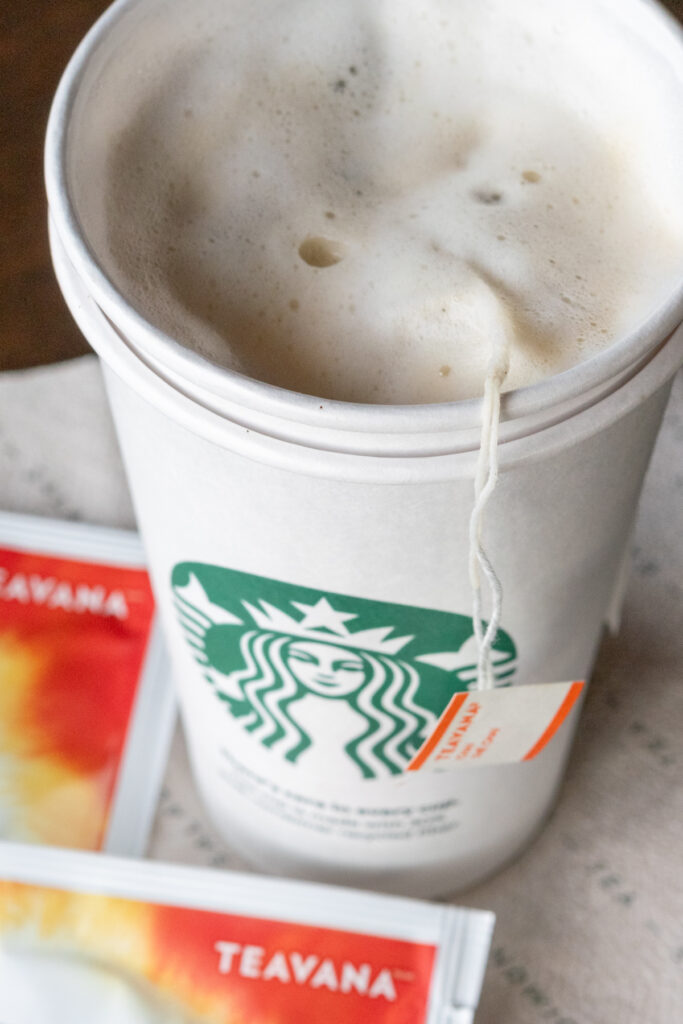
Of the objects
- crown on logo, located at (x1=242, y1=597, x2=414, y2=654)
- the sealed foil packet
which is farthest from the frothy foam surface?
the sealed foil packet

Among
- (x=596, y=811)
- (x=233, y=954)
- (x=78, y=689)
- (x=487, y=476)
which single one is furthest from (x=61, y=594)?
(x=487, y=476)

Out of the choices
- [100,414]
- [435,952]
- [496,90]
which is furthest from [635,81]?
[100,414]

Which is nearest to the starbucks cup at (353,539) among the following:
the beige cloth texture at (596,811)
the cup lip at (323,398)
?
the cup lip at (323,398)

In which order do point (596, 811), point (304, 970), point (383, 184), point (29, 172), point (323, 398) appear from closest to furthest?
point (323, 398) < point (383, 184) < point (304, 970) < point (596, 811) < point (29, 172)

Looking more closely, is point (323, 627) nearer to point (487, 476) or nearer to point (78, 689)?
point (487, 476)

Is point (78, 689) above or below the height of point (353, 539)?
below

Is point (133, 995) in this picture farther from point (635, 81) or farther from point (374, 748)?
point (635, 81)

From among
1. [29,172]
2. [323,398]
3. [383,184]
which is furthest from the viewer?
[29,172]

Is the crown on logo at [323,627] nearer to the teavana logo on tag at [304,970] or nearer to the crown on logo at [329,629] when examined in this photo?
the crown on logo at [329,629]
